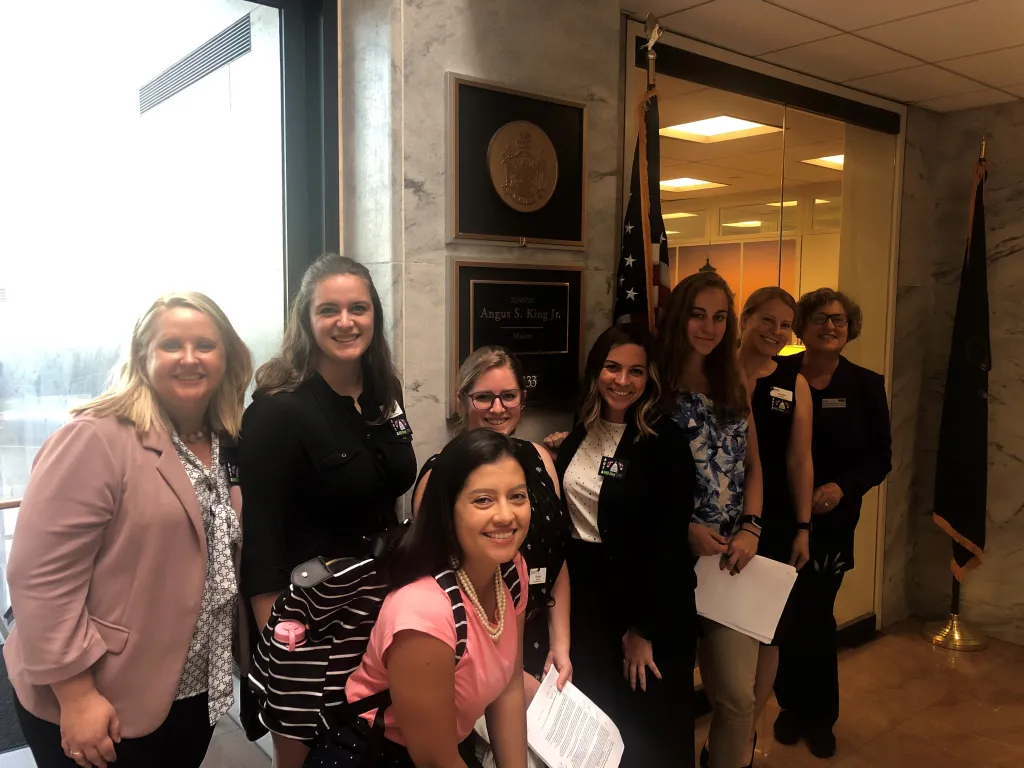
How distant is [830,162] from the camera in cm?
363

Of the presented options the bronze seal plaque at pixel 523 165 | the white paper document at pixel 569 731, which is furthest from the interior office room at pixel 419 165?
the white paper document at pixel 569 731

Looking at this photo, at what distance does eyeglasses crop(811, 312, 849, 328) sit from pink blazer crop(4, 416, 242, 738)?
2338mm

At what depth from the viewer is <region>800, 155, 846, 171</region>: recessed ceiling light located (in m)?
3.57

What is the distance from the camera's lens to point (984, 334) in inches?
147

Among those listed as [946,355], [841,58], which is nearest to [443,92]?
[841,58]

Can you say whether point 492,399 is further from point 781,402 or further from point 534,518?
point 781,402

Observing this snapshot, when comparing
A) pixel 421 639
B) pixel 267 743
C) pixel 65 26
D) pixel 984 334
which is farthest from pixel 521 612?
pixel 984 334

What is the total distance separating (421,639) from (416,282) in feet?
3.49

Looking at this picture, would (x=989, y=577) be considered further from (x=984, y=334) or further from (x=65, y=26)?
(x=65, y=26)

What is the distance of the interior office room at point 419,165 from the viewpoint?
2043 mm

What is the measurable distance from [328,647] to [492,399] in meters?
0.72

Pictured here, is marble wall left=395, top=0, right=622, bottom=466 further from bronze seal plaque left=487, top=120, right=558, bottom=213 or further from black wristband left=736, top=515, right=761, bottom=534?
black wristband left=736, top=515, right=761, bottom=534

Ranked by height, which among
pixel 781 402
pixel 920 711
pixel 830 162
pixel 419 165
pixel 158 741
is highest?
pixel 830 162

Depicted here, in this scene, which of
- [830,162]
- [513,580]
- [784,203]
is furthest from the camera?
[830,162]
